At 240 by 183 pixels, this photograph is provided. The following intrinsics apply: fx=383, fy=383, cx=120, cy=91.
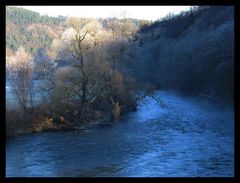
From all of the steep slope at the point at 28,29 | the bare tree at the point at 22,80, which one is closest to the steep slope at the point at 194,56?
the bare tree at the point at 22,80

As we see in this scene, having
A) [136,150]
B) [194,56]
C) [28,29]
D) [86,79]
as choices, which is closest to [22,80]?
[86,79]

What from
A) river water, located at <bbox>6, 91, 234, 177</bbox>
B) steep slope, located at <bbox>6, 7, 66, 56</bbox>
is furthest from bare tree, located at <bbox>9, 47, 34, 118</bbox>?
steep slope, located at <bbox>6, 7, 66, 56</bbox>

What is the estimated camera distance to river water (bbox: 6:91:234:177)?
14.1 meters

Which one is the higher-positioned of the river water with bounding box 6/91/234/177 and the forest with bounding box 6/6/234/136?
the forest with bounding box 6/6/234/136

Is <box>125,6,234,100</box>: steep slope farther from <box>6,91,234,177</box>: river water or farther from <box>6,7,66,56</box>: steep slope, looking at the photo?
<box>6,7,66,56</box>: steep slope

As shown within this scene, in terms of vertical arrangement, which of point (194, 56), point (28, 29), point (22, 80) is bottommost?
point (22, 80)

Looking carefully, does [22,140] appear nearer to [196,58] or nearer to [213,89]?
[213,89]

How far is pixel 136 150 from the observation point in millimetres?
17469

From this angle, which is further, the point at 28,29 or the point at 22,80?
the point at 28,29

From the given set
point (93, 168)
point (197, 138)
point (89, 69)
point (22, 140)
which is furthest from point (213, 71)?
point (93, 168)

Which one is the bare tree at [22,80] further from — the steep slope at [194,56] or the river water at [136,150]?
the steep slope at [194,56]

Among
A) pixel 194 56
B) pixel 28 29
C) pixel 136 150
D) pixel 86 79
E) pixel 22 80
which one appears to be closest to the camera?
pixel 136 150

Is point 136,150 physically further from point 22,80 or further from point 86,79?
point 22,80

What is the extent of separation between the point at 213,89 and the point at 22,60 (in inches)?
848
